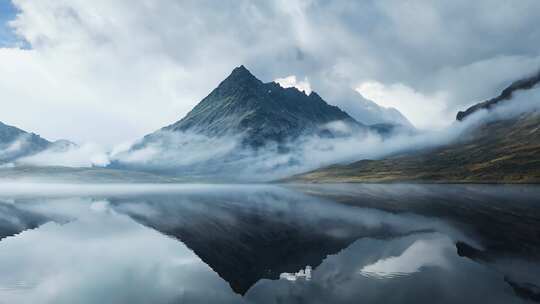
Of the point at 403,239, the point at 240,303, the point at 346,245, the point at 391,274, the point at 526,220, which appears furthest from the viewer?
the point at 526,220

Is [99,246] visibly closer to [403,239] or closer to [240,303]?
[240,303]

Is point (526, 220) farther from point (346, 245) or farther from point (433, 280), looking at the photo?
point (433, 280)

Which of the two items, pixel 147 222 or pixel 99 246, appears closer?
pixel 99 246

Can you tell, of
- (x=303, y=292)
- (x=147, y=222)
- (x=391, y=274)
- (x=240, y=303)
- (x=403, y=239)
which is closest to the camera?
(x=240, y=303)

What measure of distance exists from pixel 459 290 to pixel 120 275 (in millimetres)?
26808

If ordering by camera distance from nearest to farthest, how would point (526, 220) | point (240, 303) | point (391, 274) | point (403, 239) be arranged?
point (240, 303), point (391, 274), point (403, 239), point (526, 220)

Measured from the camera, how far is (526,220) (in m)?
60.4

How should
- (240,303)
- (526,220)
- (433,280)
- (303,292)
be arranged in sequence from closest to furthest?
(240,303) → (303,292) → (433,280) → (526,220)

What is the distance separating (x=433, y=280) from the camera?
94.0ft

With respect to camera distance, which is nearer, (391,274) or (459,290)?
(459,290)

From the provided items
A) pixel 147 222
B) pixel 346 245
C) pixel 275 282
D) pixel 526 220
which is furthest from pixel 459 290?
pixel 147 222

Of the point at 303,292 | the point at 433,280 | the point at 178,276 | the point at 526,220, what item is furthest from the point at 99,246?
the point at 526,220

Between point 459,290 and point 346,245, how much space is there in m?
19.0

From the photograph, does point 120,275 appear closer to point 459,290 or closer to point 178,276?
point 178,276
